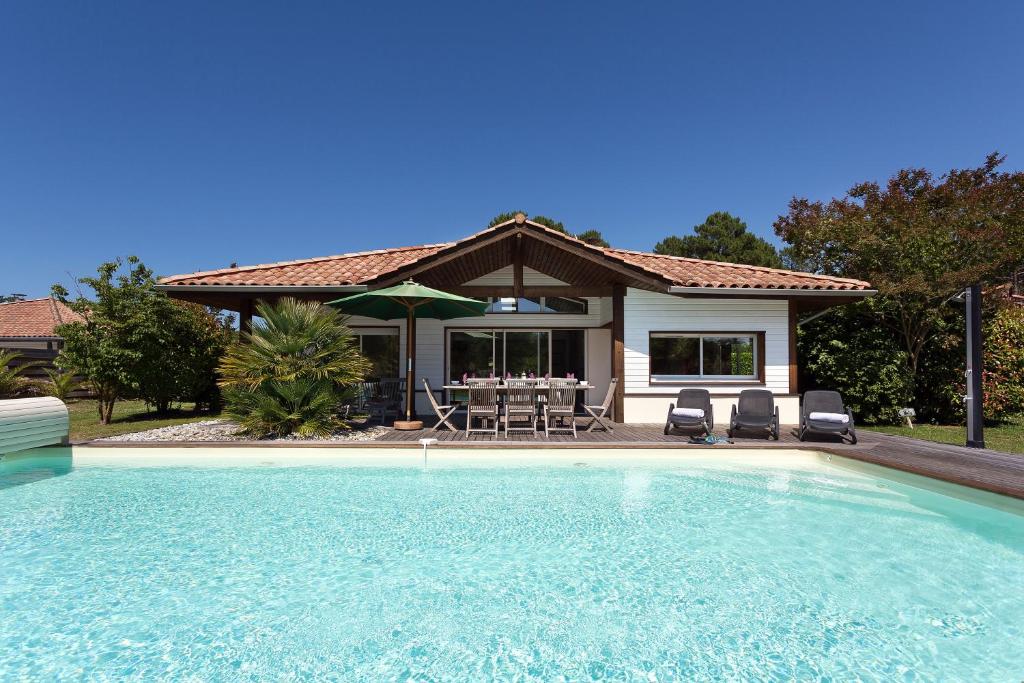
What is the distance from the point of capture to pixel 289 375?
9117mm

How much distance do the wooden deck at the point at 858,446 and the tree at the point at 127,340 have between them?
286 inches

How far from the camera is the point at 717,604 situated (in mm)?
3582

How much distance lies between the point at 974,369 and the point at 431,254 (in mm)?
10445

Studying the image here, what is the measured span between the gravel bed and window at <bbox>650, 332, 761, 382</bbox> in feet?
23.3

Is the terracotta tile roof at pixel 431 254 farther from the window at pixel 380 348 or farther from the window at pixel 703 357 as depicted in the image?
the window at pixel 380 348

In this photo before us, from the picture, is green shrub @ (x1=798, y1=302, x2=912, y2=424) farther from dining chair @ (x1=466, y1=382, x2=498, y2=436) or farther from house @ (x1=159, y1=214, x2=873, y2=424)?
dining chair @ (x1=466, y1=382, x2=498, y2=436)

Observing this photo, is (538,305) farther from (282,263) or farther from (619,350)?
(282,263)

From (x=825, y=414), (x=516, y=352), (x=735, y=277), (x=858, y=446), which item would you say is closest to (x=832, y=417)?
(x=825, y=414)

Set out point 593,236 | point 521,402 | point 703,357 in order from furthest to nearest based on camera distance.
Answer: point 593,236, point 703,357, point 521,402

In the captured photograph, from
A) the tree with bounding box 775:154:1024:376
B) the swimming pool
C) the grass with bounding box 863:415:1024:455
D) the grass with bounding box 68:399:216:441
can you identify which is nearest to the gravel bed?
the grass with bounding box 68:399:216:441

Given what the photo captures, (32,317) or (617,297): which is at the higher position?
(32,317)

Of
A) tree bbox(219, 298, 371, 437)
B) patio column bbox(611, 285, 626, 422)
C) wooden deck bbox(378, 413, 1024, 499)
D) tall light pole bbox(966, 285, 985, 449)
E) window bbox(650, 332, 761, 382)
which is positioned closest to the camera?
wooden deck bbox(378, 413, 1024, 499)

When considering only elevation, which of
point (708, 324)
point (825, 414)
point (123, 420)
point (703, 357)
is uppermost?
point (708, 324)

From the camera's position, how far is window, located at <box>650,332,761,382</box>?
12117 mm
